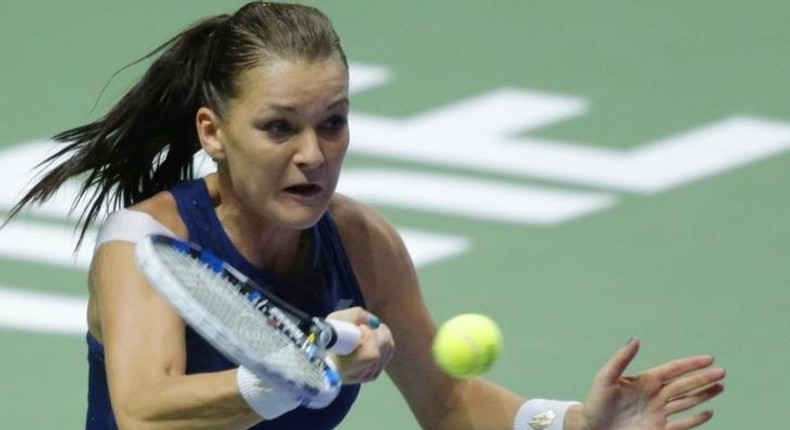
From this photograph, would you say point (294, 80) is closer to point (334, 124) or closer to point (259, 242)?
point (334, 124)

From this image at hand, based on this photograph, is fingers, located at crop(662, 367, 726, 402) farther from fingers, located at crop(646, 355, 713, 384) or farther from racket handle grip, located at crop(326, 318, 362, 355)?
racket handle grip, located at crop(326, 318, 362, 355)

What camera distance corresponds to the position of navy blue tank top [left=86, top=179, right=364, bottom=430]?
141 inches

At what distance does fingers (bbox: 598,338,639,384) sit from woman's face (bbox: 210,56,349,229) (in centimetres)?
57

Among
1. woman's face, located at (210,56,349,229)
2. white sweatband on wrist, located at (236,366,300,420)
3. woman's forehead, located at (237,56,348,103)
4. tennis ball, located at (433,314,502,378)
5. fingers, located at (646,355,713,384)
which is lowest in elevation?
white sweatband on wrist, located at (236,366,300,420)

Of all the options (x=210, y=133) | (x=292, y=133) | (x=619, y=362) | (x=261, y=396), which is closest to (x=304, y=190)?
(x=292, y=133)

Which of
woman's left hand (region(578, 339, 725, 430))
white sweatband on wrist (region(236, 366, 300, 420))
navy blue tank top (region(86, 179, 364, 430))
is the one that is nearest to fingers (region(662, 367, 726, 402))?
woman's left hand (region(578, 339, 725, 430))

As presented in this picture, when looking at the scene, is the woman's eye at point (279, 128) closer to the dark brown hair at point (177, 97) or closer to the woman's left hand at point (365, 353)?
the dark brown hair at point (177, 97)

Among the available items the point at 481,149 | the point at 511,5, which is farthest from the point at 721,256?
the point at 511,5

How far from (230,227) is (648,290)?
85.9 inches

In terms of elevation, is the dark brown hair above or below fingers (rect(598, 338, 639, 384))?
above

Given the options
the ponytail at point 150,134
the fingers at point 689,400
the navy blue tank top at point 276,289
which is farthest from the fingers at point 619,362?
the ponytail at point 150,134

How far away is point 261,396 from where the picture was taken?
3.15 meters

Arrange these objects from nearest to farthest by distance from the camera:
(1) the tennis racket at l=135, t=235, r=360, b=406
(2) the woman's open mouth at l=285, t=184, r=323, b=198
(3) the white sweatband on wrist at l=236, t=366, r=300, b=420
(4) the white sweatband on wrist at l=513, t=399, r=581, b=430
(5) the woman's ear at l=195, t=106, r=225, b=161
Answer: (1) the tennis racket at l=135, t=235, r=360, b=406 → (3) the white sweatband on wrist at l=236, t=366, r=300, b=420 → (2) the woman's open mouth at l=285, t=184, r=323, b=198 → (5) the woman's ear at l=195, t=106, r=225, b=161 → (4) the white sweatband on wrist at l=513, t=399, r=581, b=430

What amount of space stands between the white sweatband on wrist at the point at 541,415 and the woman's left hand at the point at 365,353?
0.76 meters
